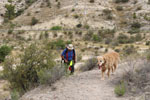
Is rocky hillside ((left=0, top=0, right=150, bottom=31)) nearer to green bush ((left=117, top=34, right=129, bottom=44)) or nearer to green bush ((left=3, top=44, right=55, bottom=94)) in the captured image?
green bush ((left=117, top=34, right=129, bottom=44))

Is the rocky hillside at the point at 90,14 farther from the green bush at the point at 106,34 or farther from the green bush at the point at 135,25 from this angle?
the green bush at the point at 106,34

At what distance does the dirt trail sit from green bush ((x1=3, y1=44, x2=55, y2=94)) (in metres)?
1.38

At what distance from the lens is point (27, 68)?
862cm

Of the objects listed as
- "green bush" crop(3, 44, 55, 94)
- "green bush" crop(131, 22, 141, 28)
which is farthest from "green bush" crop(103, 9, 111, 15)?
"green bush" crop(3, 44, 55, 94)

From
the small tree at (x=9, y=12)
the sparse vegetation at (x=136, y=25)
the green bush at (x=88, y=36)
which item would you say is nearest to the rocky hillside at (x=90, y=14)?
Result: the sparse vegetation at (x=136, y=25)

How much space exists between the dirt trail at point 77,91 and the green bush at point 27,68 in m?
1.38

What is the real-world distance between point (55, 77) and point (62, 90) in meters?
0.88

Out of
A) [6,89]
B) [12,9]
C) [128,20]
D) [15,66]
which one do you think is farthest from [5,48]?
[12,9]

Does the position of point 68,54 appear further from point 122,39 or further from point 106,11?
point 106,11

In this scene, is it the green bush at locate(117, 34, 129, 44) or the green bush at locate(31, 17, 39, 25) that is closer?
the green bush at locate(117, 34, 129, 44)

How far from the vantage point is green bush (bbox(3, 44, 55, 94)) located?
28.3ft

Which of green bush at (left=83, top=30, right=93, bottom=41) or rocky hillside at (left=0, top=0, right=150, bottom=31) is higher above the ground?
rocky hillside at (left=0, top=0, right=150, bottom=31)

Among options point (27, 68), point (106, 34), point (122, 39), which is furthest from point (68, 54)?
point (106, 34)

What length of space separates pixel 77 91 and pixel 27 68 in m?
2.82
